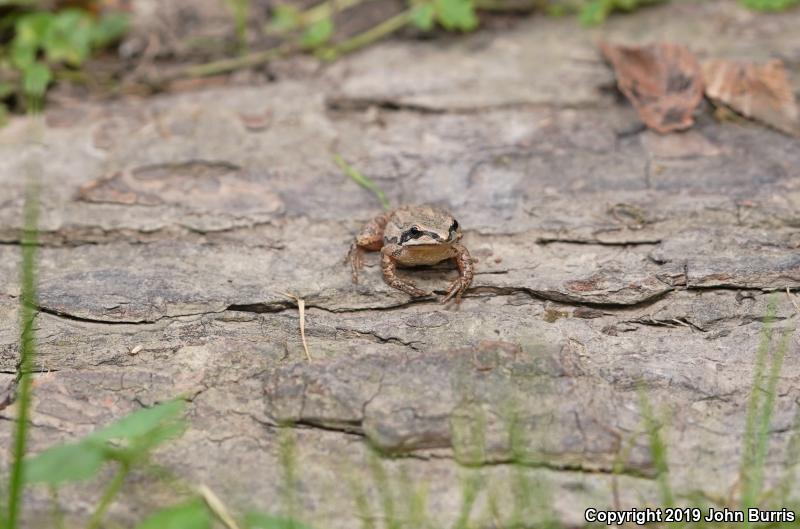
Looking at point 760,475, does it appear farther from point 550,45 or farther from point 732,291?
point 550,45

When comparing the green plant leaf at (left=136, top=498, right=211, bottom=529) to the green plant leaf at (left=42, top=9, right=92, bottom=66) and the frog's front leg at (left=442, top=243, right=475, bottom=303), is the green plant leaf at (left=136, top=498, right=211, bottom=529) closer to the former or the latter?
the frog's front leg at (left=442, top=243, right=475, bottom=303)

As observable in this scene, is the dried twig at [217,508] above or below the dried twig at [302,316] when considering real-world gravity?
below

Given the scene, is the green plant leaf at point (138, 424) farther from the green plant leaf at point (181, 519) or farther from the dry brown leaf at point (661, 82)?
the dry brown leaf at point (661, 82)

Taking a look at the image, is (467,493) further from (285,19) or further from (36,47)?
(36,47)

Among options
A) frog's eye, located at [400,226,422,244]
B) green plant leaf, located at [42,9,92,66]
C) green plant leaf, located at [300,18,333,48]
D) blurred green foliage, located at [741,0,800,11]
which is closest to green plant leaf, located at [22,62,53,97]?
green plant leaf, located at [42,9,92,66]

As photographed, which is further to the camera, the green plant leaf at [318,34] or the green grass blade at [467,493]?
the green plant leaf at [318,34]

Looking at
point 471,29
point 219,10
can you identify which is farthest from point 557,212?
point 219,10

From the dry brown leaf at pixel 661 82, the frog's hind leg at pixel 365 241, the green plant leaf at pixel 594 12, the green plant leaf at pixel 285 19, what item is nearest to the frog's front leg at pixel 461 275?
the frog's hind leg at pixel 365 241
